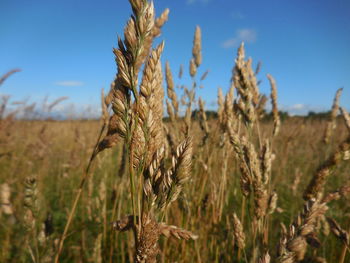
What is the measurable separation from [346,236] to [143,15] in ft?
4.15

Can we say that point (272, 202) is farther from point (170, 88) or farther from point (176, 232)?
point (170, 88)

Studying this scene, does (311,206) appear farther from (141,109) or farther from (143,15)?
(143,15)

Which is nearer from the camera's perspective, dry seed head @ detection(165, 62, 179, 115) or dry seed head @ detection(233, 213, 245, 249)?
dry seed head @ detection(233, 213, 245, 249)

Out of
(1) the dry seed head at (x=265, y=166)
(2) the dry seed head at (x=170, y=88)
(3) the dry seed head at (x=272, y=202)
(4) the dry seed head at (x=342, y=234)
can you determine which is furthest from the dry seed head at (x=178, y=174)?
(2) the dry seed head at (x=170, y=88)

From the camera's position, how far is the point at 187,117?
4.93ft

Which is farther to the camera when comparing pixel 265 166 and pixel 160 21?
pixel 160 21

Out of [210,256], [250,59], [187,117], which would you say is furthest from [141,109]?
[210,256]

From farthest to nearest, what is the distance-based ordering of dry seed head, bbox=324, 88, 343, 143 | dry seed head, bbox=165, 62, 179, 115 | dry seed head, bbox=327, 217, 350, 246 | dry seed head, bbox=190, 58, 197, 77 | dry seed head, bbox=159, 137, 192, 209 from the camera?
dry seed head, bbox=324, 88, 343, 143 → dry seed head, bbox=190, 58, 197, 77 → dry seed head, bbox=165, 62, 179, 115 → dry seed head, bbox=327, 217, 350, 246 → dry seed head, bbox=159, 137, 192, 209

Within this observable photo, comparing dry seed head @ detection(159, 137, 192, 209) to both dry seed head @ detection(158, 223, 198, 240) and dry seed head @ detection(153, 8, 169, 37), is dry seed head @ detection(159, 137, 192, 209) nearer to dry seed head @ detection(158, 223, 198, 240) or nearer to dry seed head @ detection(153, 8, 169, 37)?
dry seed head @ detection(158, 223, 198, 240)

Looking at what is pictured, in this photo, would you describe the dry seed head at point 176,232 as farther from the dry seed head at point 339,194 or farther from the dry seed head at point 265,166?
the dry seed head at point 339,194

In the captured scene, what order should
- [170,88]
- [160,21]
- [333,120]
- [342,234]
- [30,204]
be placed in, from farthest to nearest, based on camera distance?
[333,120] → [170,88] → [160,21] → [30,204] → [342,234]

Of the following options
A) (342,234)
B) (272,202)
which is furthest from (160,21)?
(342,234)

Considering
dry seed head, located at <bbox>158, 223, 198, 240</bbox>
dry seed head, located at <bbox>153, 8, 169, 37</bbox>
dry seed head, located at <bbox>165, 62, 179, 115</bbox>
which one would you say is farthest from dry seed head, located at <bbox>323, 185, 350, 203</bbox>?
dry seed head, located at <bbox>153, 8, 169, 37</bbox>

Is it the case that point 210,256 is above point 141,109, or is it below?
below
